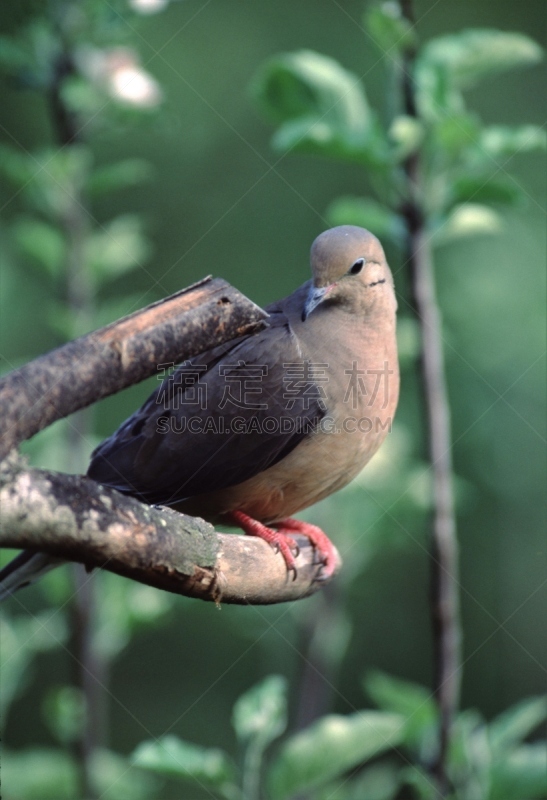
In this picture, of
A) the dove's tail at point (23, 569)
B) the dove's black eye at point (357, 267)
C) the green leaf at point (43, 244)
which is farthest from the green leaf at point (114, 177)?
the dove's tail at point (23, 569)

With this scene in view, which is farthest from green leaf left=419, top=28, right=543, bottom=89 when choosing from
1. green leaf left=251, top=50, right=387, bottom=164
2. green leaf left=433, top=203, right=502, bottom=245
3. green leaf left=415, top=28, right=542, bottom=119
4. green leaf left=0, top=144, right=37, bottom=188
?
green leaf left=0, top=144, right=37, bottom=188

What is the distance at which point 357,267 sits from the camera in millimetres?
2842

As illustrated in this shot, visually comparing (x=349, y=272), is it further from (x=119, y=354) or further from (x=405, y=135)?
(x=119, y=354)

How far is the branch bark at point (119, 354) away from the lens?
1.63 m

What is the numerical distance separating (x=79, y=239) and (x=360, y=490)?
1.43 m

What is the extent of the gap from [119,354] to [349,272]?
1.21 m

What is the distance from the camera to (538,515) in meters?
5.29

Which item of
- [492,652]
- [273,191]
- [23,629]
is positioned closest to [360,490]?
[23,629]

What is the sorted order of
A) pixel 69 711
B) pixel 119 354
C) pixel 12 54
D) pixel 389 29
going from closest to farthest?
pixel 119 354 → pixel 389 29 → pixel 12 54 → pixel 69 711

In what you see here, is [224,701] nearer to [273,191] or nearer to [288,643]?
[288,643]

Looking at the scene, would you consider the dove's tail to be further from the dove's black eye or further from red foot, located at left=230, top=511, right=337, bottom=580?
the dove's black eye

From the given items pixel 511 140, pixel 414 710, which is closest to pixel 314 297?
pixel 511 140

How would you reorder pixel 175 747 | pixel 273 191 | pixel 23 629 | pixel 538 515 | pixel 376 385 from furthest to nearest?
pixel 273 191
pixel 538 515
pixel 23 629
pixel 376 385
pixel 175 747

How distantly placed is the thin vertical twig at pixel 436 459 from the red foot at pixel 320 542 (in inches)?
12.5
